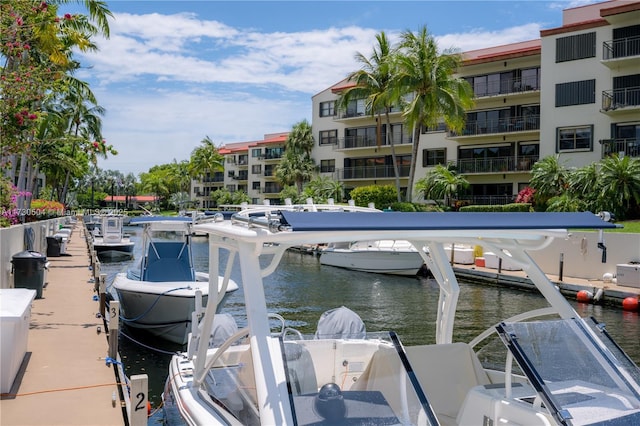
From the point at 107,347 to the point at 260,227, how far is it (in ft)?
23.1

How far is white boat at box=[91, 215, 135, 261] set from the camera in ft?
113

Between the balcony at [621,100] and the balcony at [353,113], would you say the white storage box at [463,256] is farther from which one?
the balcony at [353,113]

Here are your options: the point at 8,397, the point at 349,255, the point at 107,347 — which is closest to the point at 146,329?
the point at 107,347

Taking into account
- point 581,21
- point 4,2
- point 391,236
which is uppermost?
point 581,21

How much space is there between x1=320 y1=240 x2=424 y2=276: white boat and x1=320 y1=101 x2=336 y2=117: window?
3015 cm

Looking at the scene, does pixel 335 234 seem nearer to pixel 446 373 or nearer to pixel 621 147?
pixel 446 373

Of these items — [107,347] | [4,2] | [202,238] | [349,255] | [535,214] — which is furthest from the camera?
[202,238]

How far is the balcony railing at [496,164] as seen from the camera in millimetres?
42656

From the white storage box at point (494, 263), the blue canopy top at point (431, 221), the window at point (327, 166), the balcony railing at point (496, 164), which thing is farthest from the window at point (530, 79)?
the blue canopy top at point (431, 221)

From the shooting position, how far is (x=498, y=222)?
169 inches

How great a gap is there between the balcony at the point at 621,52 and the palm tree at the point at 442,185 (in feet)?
40.2

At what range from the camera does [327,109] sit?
2365 inches

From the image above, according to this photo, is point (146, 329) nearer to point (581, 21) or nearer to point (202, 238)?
point (581, 21)

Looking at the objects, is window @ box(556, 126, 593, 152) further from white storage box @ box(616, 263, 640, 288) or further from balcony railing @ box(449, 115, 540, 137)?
white storage box @ box(616, 263, 640, 288)
